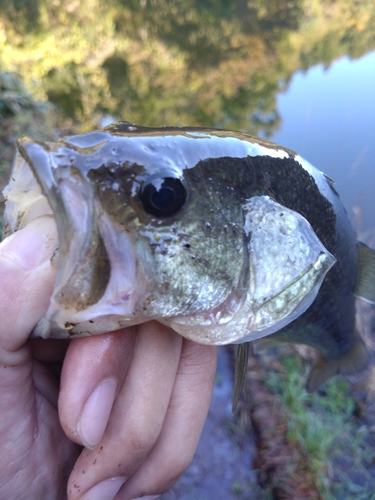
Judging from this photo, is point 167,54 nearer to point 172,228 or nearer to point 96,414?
point 172,228

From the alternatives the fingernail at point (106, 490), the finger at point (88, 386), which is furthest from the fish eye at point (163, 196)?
the fingernail at point (106, 490)

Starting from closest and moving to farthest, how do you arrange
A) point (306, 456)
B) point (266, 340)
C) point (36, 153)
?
point (36, 153), point (266, 340), point (306, 456)

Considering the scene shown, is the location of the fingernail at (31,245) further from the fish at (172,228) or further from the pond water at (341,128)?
the pond water at (341,128)

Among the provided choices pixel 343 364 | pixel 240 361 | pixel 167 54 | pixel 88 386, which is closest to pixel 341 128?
pixel 167 54

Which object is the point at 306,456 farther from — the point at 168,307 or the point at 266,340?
the point at 168,307

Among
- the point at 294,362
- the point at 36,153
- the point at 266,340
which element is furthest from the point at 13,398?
the point at 294,362

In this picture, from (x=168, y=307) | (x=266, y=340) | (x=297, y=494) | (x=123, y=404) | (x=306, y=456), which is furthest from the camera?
(x=306, y=456)

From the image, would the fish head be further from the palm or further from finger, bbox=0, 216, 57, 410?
the palm
